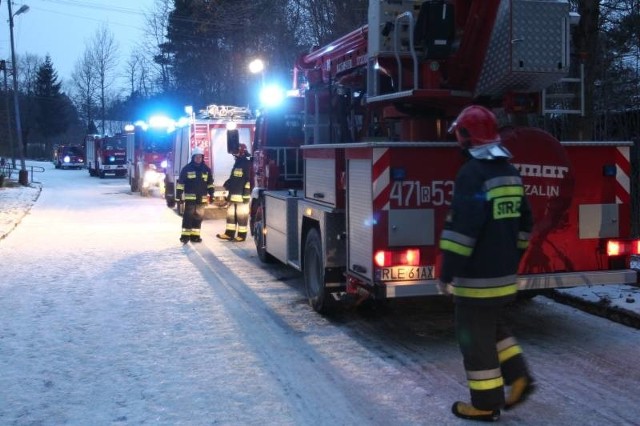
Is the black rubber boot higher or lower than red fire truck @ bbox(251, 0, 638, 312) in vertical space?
lower

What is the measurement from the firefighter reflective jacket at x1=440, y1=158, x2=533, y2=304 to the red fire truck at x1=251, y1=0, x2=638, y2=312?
1.48 meters

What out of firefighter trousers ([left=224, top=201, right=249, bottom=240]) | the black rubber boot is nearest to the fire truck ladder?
the black rubber boot

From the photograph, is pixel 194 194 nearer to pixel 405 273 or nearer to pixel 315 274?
pixel 315 274

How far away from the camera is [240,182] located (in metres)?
13.5

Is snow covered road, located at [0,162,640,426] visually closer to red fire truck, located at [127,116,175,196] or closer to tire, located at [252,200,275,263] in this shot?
tire, located at [252,200,275,263]

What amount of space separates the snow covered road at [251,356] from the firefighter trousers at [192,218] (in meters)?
3.15

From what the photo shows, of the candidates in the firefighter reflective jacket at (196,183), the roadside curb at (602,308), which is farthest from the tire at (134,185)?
the roadside curb at (602,308)

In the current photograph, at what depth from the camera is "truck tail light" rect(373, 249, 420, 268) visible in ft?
19.2

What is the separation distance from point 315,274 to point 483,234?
3.50 metres

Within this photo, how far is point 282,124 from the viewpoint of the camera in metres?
11.2

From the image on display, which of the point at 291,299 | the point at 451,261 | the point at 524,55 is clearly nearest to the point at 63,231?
the point at 291,299

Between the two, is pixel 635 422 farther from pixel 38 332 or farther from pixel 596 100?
pixel 596 100

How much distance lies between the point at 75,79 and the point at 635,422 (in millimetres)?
89528

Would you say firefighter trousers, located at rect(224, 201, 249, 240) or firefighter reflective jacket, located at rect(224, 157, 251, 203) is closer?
firefighter reflective jacket, located at rect(224, 157, 251, 203)
